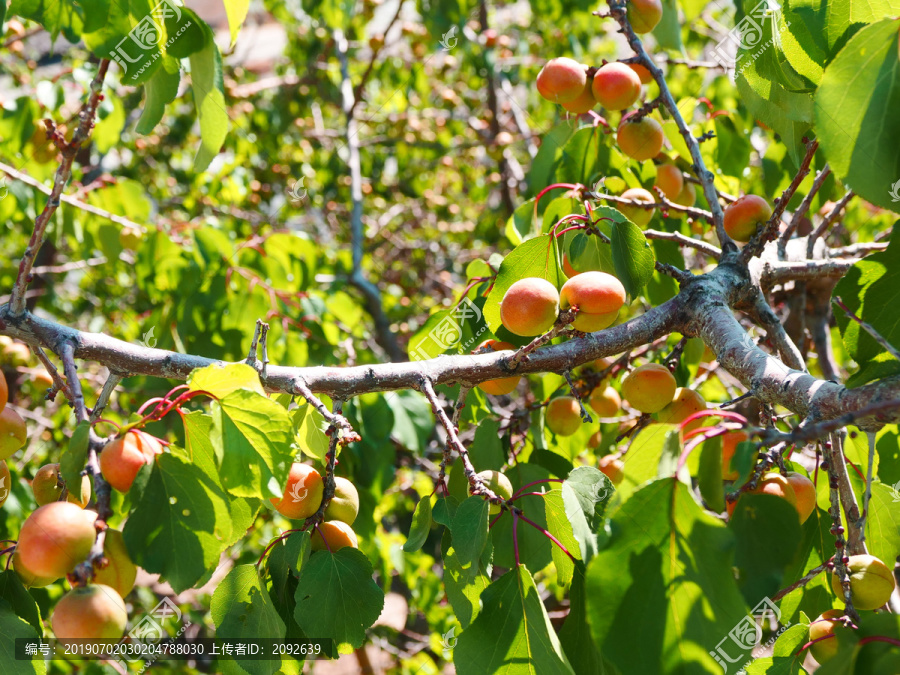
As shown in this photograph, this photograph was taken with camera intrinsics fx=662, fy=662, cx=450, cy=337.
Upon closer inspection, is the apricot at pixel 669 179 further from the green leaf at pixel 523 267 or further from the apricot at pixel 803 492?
the apricot at pixel 803 492

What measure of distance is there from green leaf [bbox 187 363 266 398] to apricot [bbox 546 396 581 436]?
0.79m

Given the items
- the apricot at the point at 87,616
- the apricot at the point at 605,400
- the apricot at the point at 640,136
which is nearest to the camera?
the apricot at the point at 87,616

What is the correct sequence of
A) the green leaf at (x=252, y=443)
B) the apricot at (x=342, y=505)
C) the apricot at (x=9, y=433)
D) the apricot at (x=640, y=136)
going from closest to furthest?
the green leaf at (x=252, y=443) → the apricot at (x=9, y=433) → the apricot at (x=342, y=505) → the apricot at (x=640, y=136)

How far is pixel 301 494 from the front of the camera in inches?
38.2

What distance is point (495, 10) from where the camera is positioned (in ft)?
16.0

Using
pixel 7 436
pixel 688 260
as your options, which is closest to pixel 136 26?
pixel 7 436

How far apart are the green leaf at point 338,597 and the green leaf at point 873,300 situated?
75 cm

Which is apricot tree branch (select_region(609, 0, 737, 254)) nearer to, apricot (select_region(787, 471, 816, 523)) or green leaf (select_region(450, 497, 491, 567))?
apricot (select_region(787, 471, 816, 523))

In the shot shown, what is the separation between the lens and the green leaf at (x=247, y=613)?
92cm

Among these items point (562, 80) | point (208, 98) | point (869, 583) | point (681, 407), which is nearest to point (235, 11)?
point (208, 98)

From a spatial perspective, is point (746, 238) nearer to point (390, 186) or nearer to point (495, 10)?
point (390, 186)

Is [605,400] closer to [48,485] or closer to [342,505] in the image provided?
[342,505]

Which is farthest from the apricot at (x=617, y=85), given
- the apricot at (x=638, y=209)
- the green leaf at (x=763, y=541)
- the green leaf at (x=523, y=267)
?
the green leaf at (x=763, y=541)

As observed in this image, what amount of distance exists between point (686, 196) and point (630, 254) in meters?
0.66
